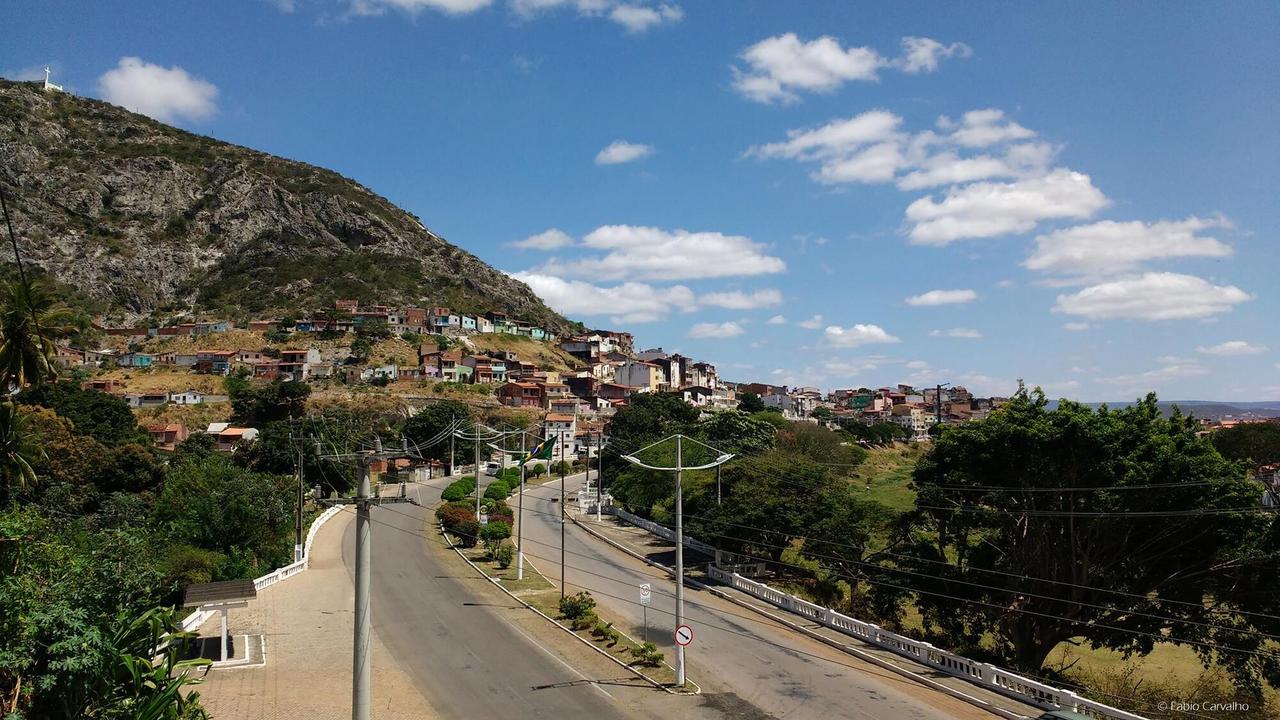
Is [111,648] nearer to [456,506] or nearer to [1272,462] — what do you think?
[456,506]

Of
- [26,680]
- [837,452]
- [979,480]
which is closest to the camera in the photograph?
[26,680]

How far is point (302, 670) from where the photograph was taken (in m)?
25.8

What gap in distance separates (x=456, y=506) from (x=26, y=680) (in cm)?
3852

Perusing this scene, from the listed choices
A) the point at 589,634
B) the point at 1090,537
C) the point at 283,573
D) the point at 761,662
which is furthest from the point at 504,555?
the point at 1090,537

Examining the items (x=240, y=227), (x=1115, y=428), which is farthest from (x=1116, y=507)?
(x=240, y=227)

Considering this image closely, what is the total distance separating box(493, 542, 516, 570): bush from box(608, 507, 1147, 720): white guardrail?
11801mm

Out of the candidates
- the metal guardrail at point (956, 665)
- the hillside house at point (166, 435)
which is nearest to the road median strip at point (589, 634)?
the metal guardrail at point (956, 665)

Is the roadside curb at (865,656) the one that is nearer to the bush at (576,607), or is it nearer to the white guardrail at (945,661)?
the white guardrail at (945,661)

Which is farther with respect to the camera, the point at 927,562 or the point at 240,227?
the point at 240,227

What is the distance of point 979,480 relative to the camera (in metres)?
34.1

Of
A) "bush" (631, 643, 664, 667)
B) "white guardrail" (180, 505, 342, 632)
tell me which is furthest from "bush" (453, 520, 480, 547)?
"bush" (631, 643, 664, 667)

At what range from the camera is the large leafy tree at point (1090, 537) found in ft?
93.4

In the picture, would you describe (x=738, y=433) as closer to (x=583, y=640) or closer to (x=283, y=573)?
(x=283, y=573)

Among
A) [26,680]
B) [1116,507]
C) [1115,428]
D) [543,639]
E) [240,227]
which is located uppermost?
[240,227]
